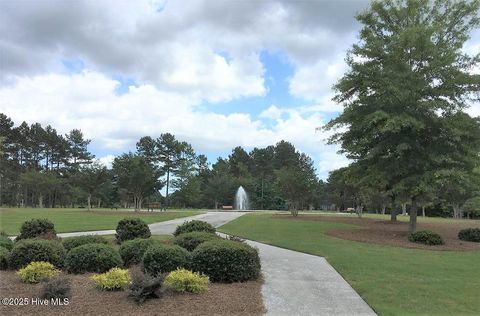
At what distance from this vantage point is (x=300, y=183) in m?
40.3

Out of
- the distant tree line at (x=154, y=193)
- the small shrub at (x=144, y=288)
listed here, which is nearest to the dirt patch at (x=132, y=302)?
the small shrub at (x=144, y=288)

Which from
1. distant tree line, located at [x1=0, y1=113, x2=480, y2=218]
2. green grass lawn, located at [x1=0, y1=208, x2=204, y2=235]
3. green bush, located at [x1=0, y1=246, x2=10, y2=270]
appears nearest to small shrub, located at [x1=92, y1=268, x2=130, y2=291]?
green bush, located at [x1=0, y1=246, x2=10, y2=270]

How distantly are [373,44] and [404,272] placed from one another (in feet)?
42.5

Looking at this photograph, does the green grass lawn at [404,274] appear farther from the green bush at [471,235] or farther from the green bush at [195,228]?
the green bush at [471,235]

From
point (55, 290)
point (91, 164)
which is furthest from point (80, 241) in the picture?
point (91, 164)

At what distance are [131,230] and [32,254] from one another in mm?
5091

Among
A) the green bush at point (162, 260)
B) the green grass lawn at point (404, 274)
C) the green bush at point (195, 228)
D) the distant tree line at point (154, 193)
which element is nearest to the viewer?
the green grass lawn at point (404, 274)

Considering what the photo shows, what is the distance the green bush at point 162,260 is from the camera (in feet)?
28.8

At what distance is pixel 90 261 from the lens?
30.3 feet

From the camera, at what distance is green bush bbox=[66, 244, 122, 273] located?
9250 mm

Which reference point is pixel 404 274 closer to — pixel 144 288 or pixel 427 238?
pixel 144 288

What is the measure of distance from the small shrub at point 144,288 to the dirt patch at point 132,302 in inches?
3.7

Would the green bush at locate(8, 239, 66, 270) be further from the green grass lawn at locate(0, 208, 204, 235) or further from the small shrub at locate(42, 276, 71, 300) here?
the green grass lawn at locate(0, 208, 204, 235)

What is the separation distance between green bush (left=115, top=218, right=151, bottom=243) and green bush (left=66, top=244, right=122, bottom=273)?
488 cm
